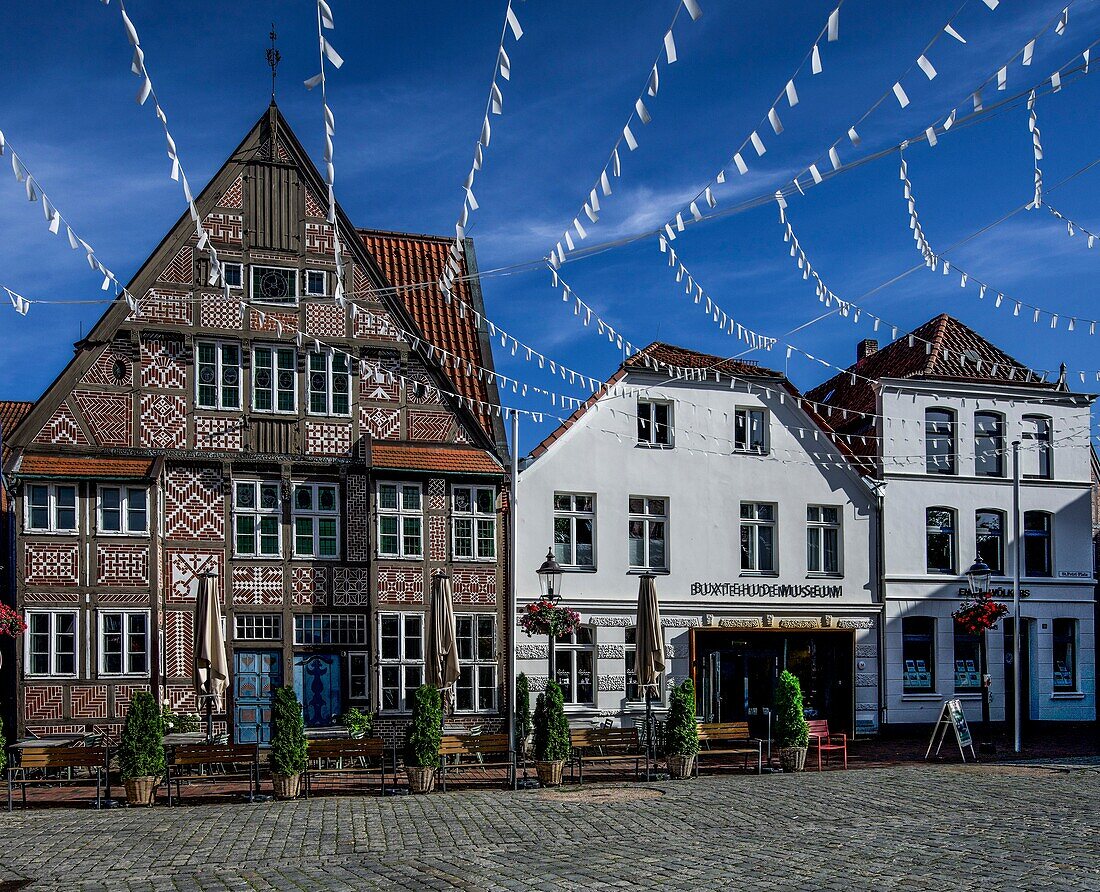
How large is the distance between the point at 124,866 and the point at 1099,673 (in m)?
24.8

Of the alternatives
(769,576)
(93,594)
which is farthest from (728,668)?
(93,594)

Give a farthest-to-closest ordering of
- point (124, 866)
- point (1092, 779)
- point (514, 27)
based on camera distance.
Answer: point (1092, 779), point (124, 866), point (514, 27)

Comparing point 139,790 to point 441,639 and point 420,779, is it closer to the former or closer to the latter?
point 420,779

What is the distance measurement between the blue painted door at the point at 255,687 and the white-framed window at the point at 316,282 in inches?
266

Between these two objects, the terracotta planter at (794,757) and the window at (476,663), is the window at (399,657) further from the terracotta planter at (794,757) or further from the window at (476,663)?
the terracotta planter at (794,757)

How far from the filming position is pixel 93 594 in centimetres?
2273

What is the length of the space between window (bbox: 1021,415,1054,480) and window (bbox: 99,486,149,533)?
20.0 m

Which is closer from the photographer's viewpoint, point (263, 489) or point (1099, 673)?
point (263, 489)

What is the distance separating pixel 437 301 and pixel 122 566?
847cm

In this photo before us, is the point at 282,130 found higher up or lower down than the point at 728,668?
higher up

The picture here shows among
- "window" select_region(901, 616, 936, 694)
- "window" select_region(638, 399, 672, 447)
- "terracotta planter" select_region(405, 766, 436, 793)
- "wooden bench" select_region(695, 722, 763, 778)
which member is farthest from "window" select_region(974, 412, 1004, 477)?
"terracotta planter" select_region(405, 766, 436, 793)

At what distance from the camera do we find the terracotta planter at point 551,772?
65.2ft

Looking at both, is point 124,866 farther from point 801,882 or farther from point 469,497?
point 469,497

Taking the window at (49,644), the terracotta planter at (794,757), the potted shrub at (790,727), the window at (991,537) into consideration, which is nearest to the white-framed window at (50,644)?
the window at (49,644)
